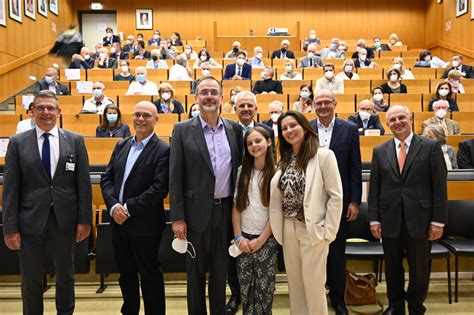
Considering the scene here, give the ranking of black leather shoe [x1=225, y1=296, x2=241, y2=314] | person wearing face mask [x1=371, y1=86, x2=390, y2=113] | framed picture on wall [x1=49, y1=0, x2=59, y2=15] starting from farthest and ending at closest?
framed picture on wall [x1=49, y1=0, x2=59, y2=15] → person wearing face mask [x1=371, y1=86, x2=390, y2=113] → black leather shoe [x1=225, y1=296, x2=241, y2=314]

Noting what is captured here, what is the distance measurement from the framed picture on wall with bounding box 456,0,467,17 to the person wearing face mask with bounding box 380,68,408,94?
585 cm

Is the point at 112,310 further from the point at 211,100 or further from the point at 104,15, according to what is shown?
the point at 104,15

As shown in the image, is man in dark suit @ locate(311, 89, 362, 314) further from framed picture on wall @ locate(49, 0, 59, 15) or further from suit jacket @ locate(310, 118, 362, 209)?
framed picture on wall @ locate(49, 0, 59, 15)

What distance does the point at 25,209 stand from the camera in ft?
7.59

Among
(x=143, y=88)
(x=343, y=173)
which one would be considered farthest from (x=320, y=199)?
(x=143, y=88)

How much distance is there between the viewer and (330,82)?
7.11m

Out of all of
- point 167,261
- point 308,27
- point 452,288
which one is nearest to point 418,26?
point 308,27

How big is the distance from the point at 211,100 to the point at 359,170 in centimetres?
A: 99

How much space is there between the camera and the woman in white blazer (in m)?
2.14

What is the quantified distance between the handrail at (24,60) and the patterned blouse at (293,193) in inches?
315

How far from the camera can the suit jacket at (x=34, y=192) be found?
229cm

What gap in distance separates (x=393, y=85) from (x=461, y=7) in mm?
6260

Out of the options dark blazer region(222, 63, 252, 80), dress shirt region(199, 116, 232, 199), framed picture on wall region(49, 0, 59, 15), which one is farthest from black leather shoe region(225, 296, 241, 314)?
framed picture on wall region(49, 0, 59, 15)

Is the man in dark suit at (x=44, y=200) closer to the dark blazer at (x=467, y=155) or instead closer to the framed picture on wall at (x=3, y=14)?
the dark blazer at (x=467, y=155)
